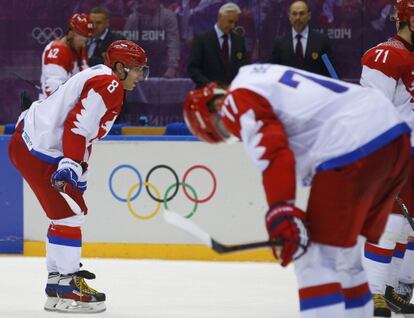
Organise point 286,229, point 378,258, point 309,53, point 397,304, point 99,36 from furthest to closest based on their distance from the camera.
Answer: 1. point 99,36
2. point 309,53
3. point 397,304
4. point 378,258
5. point 286,229

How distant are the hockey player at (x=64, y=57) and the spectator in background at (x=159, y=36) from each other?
0.44 meters

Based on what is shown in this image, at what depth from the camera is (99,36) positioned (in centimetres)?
785

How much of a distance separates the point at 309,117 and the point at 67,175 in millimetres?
1777

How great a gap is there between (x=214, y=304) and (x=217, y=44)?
7.91ft

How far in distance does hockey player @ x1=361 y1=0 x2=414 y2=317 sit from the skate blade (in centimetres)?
128

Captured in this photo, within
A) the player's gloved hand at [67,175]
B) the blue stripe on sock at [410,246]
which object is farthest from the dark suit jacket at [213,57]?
the player's gloved hand at [67,175]

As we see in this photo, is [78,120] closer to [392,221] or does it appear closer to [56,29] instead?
[392,221]

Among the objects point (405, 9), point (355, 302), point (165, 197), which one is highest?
point (405, 9)

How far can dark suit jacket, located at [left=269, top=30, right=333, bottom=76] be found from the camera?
7398 mm

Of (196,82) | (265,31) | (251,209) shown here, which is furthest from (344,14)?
(251,209)

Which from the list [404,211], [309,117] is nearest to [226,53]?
[404,211]

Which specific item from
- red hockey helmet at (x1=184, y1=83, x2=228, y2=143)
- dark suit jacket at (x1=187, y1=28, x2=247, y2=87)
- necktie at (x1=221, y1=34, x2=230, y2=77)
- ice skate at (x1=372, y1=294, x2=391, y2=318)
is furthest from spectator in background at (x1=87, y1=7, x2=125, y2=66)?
red hockey helmet at (x1=184, y1=83, x2=228, y2=143)

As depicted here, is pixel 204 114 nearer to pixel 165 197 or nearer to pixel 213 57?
pixel 165 197

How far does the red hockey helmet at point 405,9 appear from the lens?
5137 millimetres
